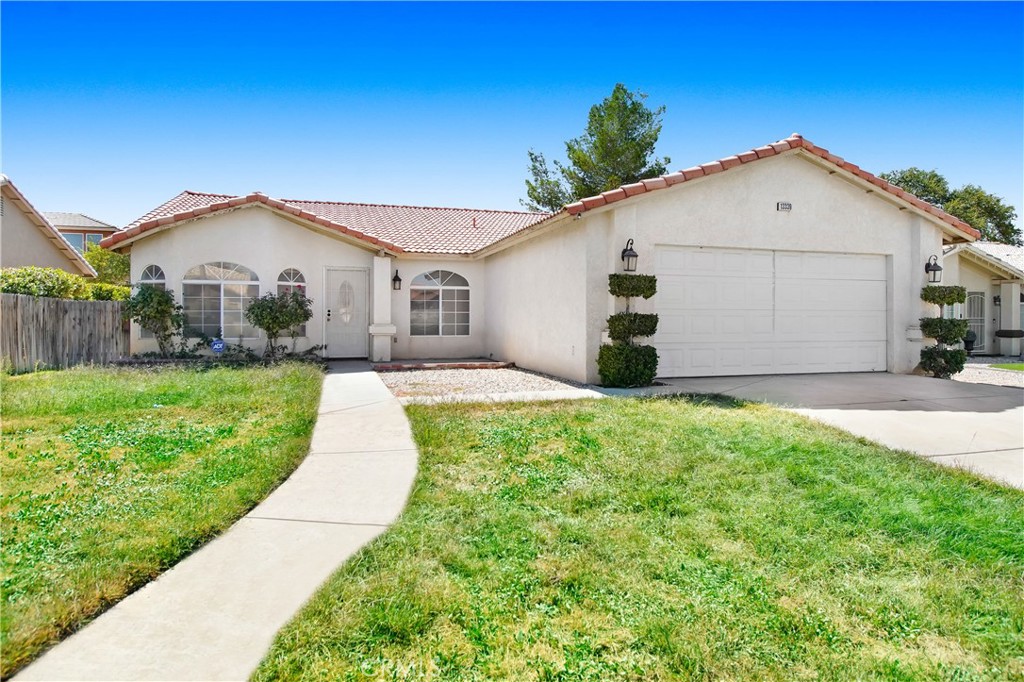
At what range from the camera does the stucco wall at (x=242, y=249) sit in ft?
45.9

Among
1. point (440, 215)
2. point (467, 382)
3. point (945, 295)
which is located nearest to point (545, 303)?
point (467, 382)

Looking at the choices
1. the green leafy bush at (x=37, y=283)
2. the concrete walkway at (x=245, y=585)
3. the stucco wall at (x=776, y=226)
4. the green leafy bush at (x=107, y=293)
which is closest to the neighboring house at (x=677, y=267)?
the stucco wall at (x=776, y=226)

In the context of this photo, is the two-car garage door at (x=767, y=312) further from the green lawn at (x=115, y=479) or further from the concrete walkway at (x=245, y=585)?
the concrete walkway at (x=245, y=585)

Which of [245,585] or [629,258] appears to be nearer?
[245,585]

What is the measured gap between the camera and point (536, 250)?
41.8 ft

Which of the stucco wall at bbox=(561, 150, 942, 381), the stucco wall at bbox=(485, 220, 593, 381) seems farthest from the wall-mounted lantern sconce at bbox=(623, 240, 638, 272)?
the stucco wall at bbox=(485, 220, 593, 381)

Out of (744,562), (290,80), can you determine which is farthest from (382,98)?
(744,562)

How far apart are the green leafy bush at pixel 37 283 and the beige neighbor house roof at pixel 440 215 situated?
2.08 meters

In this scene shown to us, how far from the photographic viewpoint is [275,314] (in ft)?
44.6

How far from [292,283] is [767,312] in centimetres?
1148

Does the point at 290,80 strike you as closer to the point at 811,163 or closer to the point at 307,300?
the point at 307,300

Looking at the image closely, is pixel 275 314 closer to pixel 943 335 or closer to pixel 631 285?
pixel 631 285

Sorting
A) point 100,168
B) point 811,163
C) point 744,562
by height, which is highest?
point 100,168

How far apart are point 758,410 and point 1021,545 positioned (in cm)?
404
